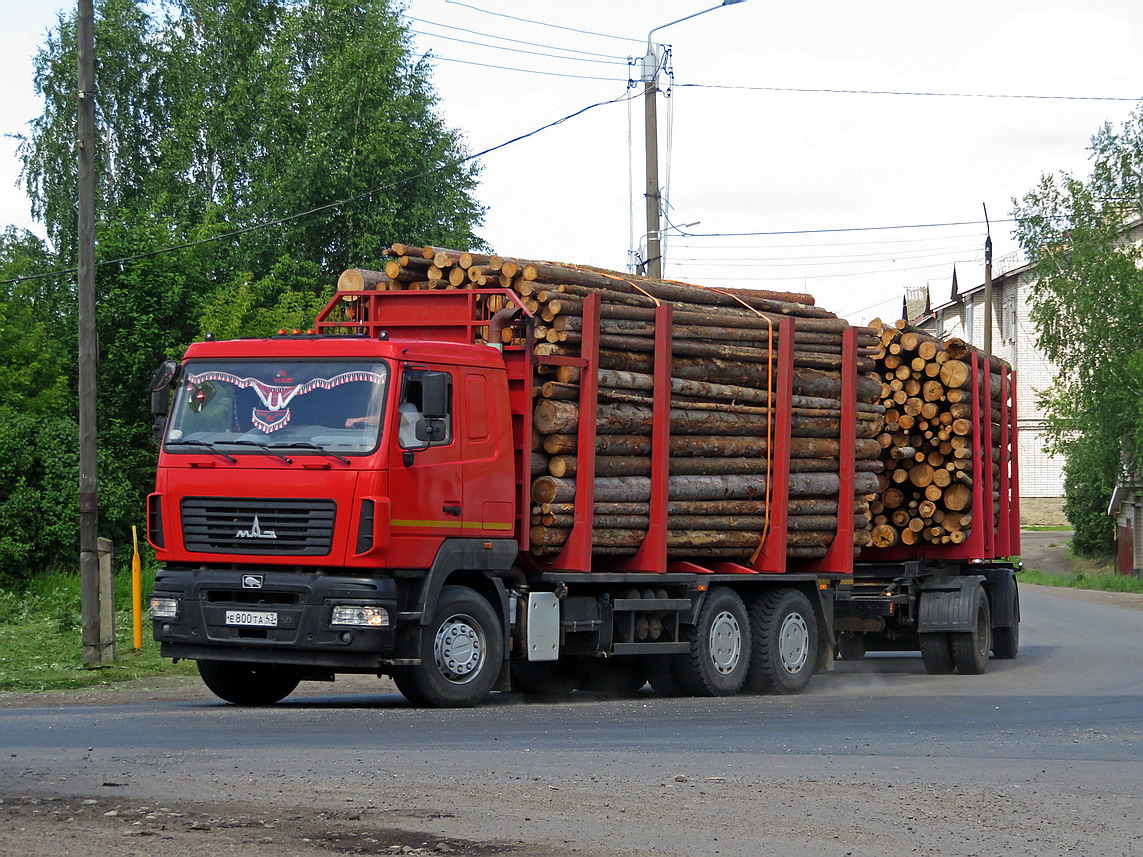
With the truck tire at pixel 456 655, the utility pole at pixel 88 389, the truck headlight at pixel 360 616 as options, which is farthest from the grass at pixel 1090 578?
the truck headlight at pixel 360 616

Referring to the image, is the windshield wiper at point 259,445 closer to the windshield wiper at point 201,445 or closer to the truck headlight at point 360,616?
the windshield wiper at point 201,445

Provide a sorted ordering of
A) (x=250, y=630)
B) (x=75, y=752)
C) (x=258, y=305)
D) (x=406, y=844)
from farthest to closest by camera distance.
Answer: (x=258, y=305) → (x=250, y=630) → (x=75, y=752) → (x=406, y=844)

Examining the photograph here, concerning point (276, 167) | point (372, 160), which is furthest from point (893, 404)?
point (276, 167)

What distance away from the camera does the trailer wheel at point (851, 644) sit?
2023 centimetres

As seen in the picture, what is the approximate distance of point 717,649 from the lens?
15.8m

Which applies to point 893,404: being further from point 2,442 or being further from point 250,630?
point 2,442

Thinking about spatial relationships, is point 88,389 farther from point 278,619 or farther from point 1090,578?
point 1090,578

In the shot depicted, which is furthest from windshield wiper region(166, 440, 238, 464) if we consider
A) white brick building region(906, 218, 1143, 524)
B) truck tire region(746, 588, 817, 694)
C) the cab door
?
white brick building region(906, 218, 1143, 524)

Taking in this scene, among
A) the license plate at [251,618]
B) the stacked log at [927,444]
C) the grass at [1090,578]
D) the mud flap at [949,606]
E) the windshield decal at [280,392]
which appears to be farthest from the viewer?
the grass at [1090,578]

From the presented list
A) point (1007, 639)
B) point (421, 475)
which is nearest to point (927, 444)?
point (1007, 639)

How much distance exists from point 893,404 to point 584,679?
5748 millimetres

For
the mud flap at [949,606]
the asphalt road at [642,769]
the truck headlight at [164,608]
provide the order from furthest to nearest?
1. the mud flap at [949,606]
2. the truck headlight at [164,608]
3. the asphalt road at [642,769]

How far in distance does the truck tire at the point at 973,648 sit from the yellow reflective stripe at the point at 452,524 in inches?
292

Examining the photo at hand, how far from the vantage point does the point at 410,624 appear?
42.4ft
